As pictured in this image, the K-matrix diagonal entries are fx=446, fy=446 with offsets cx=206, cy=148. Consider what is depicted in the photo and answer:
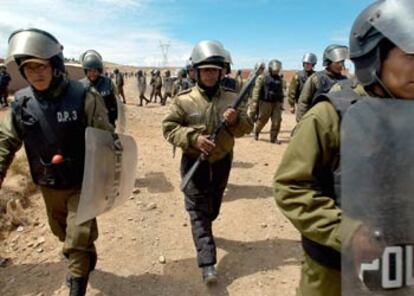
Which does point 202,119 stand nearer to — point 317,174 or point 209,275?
point 209,275

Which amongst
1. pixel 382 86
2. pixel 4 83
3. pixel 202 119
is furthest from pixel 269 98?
pixel 4 83

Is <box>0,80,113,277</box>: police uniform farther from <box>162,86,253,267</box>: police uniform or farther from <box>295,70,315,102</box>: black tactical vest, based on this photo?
<box>295,70,315,102</box>: black tactical vest

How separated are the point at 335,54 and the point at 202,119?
2.93m

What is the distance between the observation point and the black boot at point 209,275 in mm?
3371

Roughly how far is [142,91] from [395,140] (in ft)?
69.1

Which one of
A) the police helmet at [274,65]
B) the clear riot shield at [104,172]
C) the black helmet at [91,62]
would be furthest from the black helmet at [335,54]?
the police helmet at [274,65]

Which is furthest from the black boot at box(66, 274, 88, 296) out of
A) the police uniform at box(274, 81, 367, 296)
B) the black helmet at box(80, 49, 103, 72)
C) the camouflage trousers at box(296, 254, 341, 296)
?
the black helmet at box(80, 49, 103, 72)

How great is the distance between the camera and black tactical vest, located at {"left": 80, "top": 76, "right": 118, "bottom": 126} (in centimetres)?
561

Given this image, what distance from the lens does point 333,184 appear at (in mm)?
1622

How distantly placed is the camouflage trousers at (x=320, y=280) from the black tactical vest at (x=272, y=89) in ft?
27.1

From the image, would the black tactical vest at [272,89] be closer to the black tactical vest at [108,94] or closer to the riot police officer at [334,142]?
the black tactical vest at [108,94]

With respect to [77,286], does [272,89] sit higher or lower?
higher

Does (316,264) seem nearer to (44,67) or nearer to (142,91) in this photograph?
Result: (44,67)

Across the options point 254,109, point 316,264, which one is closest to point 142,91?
point 254,109
